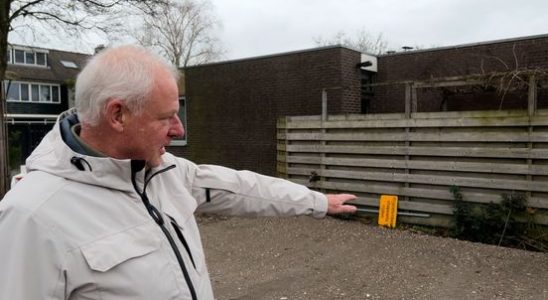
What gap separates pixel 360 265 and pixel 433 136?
2.60 m

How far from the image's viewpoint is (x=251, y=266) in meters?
6.00

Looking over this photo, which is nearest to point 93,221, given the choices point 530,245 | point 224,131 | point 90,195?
point 90,195

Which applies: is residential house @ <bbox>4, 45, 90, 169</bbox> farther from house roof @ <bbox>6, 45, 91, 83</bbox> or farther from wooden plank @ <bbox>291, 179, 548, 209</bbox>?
wooden plank @ <bbox>291, 179, 548, 209</bbox>

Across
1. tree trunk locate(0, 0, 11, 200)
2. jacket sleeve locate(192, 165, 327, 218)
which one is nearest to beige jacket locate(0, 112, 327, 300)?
jacket sleeve locate(192, 165, 327, 218)

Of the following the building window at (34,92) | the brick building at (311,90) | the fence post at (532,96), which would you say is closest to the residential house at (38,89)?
the building window at (34,92)

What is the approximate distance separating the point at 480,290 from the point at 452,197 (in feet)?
8.17

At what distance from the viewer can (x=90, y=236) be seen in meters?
1.35

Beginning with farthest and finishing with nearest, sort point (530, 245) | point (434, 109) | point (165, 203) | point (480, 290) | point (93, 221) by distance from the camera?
point (434, 109)
point (530, 245)
point (480, 290)
point (165, 203)
point (93, 221)

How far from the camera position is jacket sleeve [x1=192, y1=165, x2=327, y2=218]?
2.14 metres

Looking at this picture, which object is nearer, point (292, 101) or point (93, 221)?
point (93, 221)

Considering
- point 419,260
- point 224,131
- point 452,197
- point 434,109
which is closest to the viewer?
point 419,260

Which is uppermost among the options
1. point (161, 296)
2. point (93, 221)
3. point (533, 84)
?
point (533, 84)

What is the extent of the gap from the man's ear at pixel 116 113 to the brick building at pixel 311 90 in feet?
27.1

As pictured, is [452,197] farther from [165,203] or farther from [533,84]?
[165,203]
